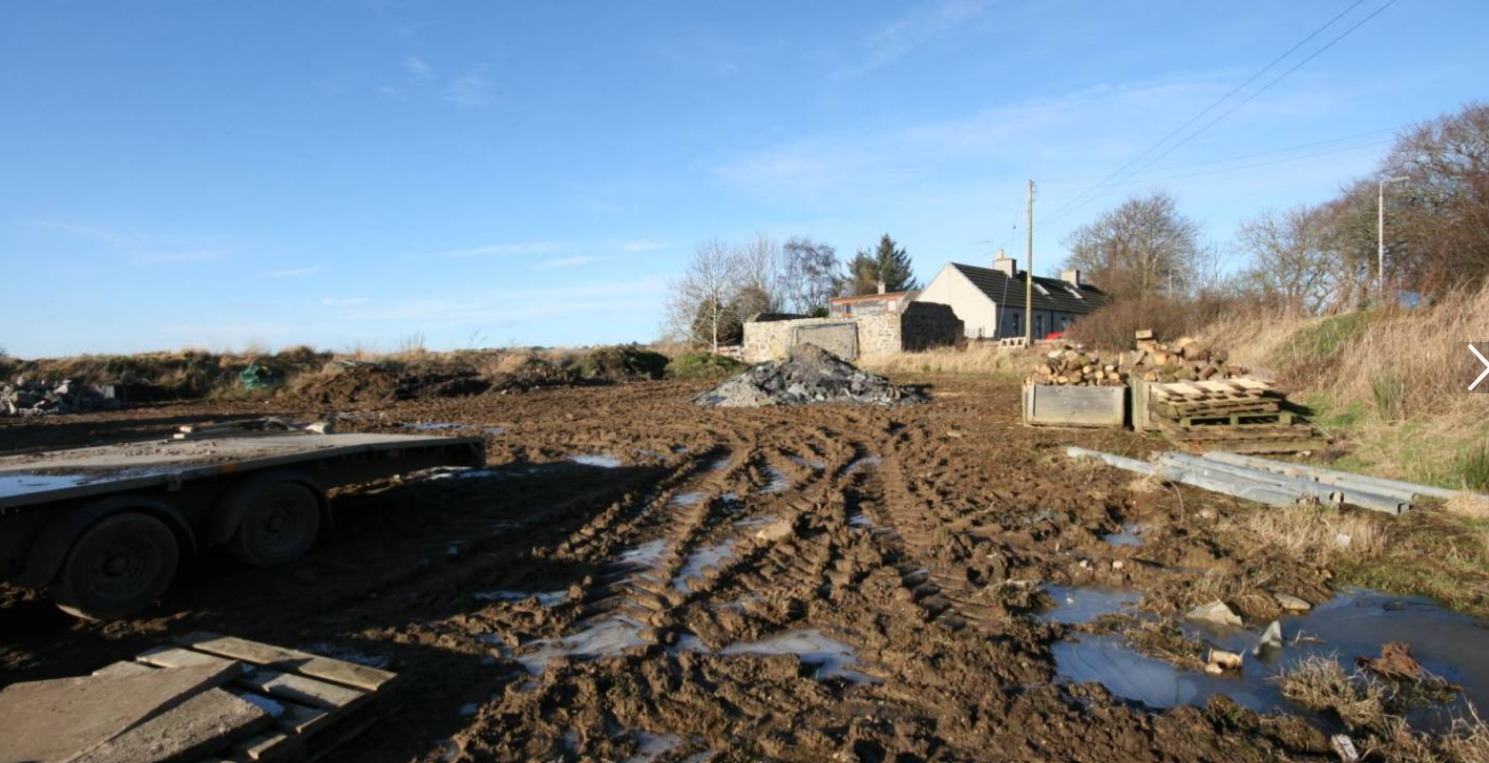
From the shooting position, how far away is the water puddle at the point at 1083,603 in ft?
16.7

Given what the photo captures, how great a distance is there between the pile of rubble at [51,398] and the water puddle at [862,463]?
24895 millimetres

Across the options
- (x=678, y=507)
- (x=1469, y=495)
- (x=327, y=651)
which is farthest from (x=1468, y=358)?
(x=327, y=651)

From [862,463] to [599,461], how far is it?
155 inches

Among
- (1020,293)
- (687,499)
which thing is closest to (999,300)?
(1020,293)

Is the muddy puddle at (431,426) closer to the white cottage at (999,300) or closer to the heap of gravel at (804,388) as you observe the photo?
the heap of gravel at (804,388)

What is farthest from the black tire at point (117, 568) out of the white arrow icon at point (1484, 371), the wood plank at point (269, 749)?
the white arrow icon at point (1484, 371)

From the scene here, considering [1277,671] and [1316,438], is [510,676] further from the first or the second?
[1316,438]

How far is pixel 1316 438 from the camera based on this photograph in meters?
10.5

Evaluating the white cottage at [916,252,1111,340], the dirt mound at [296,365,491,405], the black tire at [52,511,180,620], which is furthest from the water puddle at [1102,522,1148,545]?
the white cottage at [916,252,1111,340]

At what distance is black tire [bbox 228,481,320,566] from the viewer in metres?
5.99

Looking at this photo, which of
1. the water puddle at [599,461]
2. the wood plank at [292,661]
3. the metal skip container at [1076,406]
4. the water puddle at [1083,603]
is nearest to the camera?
the wood plank at [292,661]

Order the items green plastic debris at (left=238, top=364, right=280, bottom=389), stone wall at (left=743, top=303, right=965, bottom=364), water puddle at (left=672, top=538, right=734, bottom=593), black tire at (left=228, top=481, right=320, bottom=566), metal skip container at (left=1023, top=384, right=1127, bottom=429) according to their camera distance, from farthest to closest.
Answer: stone wall at (left=743, top=303, right=965, bottom=364) → green plastic debris at (left=238, top=364, right=280, bottom=389) → metal skip container at (left=1023, top=384, right=1127, bottom=429) → black tire at (left=228, top=481, right=320, bottom=566) → water puddle at (left=672, top=538, right=734, bottom=593)

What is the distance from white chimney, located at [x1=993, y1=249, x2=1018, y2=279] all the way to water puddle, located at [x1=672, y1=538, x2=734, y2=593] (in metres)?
49.3

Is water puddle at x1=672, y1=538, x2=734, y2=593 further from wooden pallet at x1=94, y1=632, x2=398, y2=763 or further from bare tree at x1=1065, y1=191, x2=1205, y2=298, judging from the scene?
bare tree at x1=1065, y1=191, x2=1205, y2=298
